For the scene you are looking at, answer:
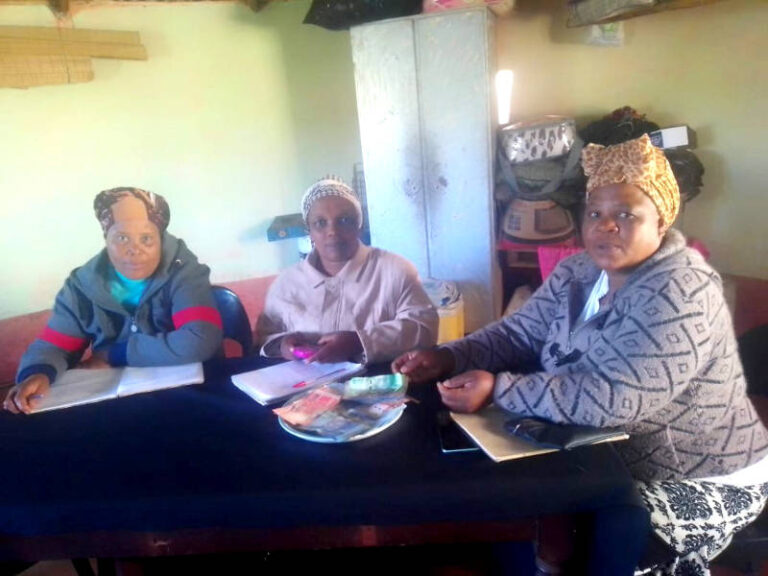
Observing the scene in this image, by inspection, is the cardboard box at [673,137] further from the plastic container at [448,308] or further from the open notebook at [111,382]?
the open notebook at [111,382]

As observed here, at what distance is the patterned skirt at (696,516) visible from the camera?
1158 millimetres

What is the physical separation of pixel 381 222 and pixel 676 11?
77.8 inches

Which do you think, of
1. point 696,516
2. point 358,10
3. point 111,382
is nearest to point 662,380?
point 696,516

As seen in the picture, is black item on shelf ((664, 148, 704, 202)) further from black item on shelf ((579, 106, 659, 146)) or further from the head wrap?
the head wrap

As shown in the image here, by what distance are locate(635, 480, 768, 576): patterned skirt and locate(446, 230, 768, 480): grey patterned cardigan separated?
0.12 ft

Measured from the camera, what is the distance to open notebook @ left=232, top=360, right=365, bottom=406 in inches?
56.0

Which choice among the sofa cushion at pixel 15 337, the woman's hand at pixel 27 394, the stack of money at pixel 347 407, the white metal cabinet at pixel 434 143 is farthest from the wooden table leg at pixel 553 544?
the sofa cushion at pixel 15 337

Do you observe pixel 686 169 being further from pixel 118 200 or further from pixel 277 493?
pixel 277 493

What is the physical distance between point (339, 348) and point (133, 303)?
66 cm

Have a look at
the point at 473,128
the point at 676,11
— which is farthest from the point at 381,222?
the point at 676,11

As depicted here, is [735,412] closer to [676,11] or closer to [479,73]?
[479,73]

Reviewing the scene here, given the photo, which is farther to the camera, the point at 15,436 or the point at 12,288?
the point at 12,288

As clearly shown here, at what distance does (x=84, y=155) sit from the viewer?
128 inches

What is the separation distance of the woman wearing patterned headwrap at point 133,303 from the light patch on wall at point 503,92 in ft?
7.57
